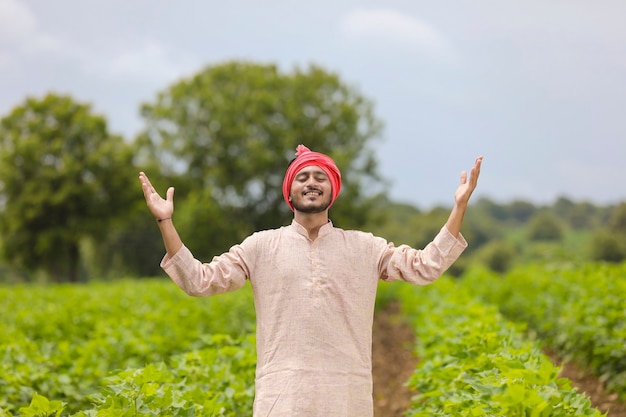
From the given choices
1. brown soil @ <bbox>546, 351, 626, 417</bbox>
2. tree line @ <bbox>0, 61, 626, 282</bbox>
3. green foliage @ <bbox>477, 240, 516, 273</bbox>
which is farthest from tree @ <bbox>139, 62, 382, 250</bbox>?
brown soil @ <bbox>546, 351, 626, 417</bbox>

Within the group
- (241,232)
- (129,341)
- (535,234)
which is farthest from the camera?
(535,234)

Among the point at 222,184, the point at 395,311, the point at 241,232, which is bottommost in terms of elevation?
the point at 395,311

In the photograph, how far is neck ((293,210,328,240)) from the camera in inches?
152

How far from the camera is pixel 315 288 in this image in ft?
12.1

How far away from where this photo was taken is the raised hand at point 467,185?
3711 mm

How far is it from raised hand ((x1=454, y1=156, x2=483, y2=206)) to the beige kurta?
0.20 m

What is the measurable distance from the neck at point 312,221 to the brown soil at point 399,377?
6.12ft

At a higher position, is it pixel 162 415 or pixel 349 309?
pixel 349 309

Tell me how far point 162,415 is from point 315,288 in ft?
3.54

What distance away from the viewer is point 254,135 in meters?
40.5

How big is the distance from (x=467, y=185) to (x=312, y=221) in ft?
2.71

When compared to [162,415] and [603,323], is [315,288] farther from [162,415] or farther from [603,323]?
[603,323]

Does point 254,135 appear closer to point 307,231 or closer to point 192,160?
point 192,160

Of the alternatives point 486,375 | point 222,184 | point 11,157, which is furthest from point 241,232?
point 486,375
